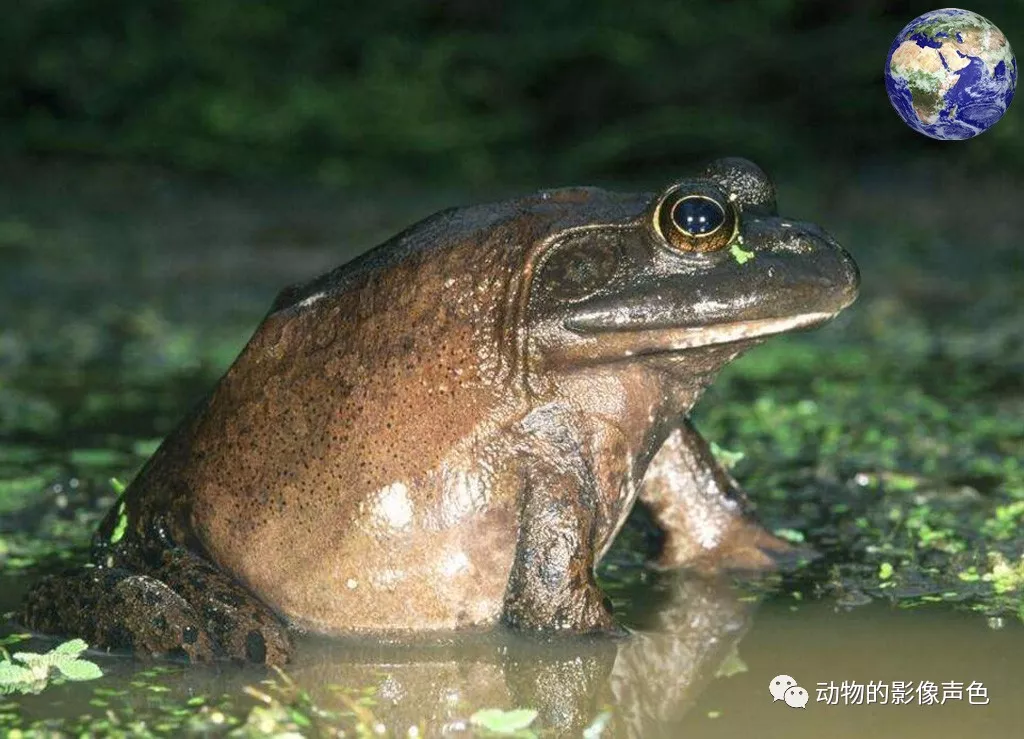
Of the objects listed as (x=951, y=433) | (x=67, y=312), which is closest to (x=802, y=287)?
(x=951, y=433)

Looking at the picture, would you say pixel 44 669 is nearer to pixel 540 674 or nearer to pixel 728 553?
pixel 540 674

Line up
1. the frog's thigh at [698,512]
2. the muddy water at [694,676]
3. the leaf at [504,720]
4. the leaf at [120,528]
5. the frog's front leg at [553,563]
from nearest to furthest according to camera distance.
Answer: the leaf at [504,720], the muddy water at [694,676], the frog's front leg at [553,563], the leaf at [120,528], the frog's thigh at [698,512]

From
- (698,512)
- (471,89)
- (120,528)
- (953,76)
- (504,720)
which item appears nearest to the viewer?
(504,720)

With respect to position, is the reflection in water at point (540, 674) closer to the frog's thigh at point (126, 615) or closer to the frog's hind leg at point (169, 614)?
the frog's hind leg at point (169, 614)

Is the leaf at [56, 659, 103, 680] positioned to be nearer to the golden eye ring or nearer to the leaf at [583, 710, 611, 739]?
the leaf at [583, 710, 611, 739]

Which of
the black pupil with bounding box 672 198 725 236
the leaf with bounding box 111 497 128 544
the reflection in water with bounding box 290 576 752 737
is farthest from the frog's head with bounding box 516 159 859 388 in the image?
the leaf with bounding box 111 497 128 544

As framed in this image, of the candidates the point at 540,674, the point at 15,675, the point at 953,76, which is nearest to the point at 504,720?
the point at 540,674

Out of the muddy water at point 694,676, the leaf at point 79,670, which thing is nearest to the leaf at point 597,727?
the muddy water at point 694,676
